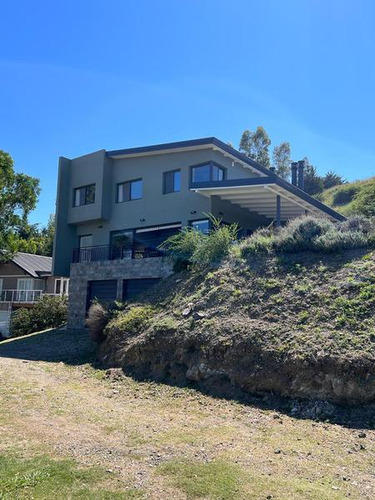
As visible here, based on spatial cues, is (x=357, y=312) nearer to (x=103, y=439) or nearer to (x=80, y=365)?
(x=103, y=439)

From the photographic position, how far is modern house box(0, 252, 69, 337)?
A: 3173 centimetres

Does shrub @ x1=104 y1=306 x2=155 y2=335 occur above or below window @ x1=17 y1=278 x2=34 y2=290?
below

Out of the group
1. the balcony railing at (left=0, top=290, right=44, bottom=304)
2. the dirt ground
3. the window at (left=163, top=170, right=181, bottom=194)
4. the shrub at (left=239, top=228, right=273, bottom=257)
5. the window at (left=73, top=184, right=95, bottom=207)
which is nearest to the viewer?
the dirt ground

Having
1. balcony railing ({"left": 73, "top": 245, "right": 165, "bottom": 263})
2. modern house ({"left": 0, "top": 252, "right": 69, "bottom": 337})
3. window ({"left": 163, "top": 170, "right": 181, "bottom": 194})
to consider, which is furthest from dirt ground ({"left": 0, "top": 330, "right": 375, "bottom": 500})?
modern house ({"left": 0, "top": 252, "right": 69, "bottom": 337})

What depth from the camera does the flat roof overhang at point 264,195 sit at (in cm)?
1681

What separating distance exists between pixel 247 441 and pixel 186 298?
21.5ft

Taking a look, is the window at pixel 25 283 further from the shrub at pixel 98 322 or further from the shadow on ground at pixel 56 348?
the shrub at pixel 98 322

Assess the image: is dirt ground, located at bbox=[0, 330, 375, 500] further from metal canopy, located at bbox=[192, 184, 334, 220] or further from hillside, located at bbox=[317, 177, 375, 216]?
hillside, located at bbox=[317, 177, 375, 216]

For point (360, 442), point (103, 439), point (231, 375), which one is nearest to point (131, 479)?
point (103, 439)

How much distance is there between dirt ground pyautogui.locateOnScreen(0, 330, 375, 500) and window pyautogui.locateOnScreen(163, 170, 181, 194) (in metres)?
12.0

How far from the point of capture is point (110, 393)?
9.45 m

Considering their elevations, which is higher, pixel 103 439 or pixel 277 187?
pixel 277 187

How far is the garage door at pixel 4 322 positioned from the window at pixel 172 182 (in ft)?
53.3

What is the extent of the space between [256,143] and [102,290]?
34985 mm
